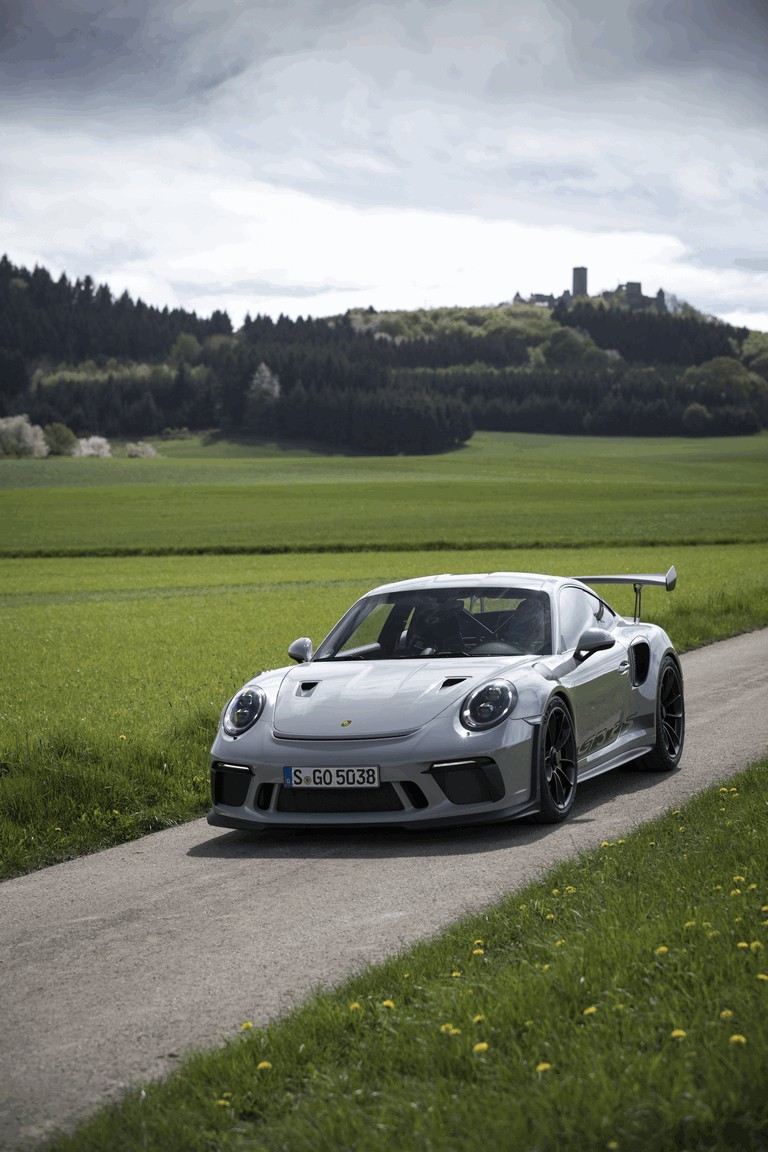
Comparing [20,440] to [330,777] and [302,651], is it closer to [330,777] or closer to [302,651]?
[302,651]

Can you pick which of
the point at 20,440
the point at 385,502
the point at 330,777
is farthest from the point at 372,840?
the point at 20,440

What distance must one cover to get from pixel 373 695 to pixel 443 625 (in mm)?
1303

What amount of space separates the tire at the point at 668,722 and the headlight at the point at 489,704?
2164mm

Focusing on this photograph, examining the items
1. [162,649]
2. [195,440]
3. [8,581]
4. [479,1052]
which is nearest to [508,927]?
[479,1052]

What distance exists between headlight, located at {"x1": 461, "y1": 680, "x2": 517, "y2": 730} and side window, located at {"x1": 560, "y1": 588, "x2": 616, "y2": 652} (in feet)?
3.70

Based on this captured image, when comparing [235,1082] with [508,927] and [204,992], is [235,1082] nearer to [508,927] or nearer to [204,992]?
[204,992]

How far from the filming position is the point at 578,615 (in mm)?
9750

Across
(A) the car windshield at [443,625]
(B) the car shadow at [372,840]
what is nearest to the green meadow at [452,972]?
(B) the car shadow at [372,840]

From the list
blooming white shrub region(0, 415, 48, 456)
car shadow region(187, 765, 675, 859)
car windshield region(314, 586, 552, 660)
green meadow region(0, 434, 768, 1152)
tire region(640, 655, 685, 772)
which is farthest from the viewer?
blooming white shrub region(0, 415, 48, 456)

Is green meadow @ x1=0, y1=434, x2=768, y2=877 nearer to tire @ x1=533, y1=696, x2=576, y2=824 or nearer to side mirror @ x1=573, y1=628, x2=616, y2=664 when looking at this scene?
tire @ x1=533, y1=696, x2=576, y2=824

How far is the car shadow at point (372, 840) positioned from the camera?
7.68 metres

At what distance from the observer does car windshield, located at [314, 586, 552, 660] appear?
9.16 metres

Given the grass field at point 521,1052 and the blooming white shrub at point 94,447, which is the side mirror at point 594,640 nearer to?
the grass field at point 521,1052

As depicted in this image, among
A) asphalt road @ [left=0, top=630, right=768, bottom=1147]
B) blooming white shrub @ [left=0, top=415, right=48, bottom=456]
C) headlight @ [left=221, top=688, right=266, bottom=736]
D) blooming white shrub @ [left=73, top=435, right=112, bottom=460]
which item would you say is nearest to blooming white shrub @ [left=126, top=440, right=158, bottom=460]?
blooming white shrub @ [left=73, top=435, right=112, bottom=460]
